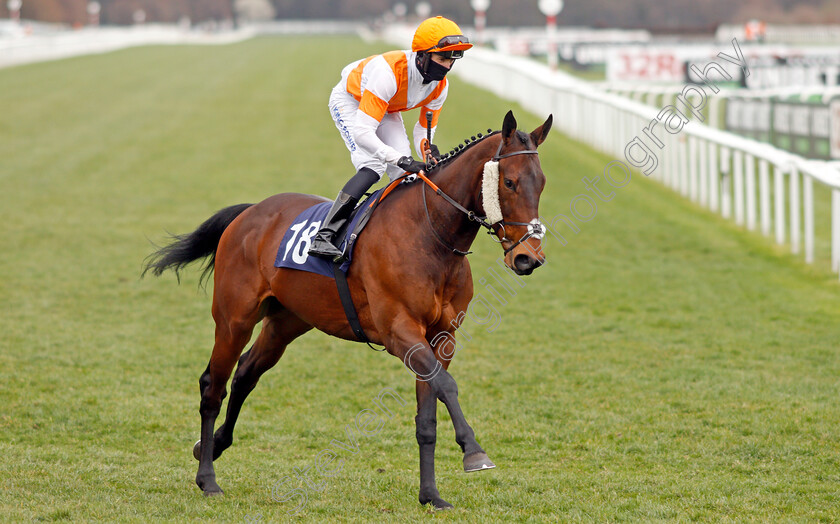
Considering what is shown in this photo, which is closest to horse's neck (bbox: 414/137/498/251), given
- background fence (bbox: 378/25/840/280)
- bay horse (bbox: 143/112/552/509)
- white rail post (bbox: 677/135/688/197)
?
bay horse (bbox: 143/112/552/509)

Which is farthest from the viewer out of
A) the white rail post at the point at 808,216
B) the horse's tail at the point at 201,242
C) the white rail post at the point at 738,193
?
the white rail post at the point at 738,193

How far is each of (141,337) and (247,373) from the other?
3.09m

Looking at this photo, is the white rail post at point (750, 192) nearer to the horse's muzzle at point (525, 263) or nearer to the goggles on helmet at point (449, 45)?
the goggles on helmet at point (449, 45)

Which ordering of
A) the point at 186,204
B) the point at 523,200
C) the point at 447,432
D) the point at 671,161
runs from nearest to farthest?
the point at 523,200 < the point at 447,432 < the point at 186,204 < the point at 671,161

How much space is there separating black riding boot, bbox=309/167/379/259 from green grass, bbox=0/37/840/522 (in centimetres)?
113

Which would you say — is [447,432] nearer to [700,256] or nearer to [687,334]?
[687,334]

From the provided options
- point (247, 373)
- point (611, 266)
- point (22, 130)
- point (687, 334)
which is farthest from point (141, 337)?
point (22, 130)

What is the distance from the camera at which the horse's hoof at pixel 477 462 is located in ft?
12.4

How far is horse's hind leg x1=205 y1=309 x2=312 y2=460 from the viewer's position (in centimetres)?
502

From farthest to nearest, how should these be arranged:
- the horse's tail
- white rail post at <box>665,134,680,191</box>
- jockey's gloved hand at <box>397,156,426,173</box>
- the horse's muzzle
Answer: white rail post at <box>665,134,680,191</box> < the horse's tail < jockey's gloved hand at <box>397,156,426,173</box> < the horse's muzzle

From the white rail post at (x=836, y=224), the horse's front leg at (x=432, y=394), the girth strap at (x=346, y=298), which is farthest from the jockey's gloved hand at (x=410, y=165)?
the white rail post at (x=836, y=224)

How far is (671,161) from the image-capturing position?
49.2 ft

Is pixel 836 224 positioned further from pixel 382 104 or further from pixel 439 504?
pixel 439 504

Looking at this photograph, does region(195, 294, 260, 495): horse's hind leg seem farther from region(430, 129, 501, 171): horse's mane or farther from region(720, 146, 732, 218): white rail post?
region(720, 146, 732, 218): white rail post
